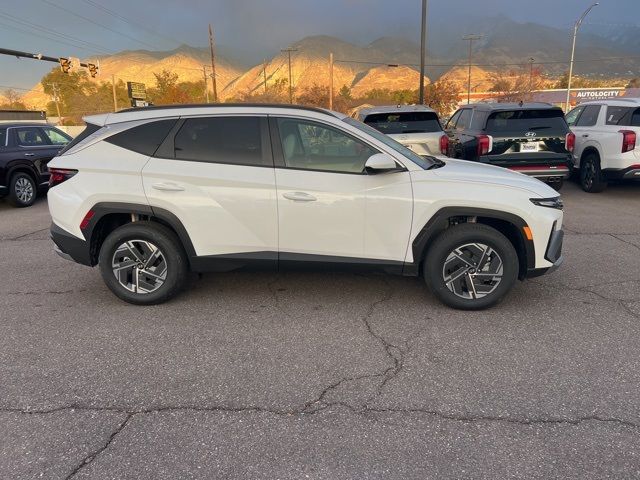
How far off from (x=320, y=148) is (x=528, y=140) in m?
5.72

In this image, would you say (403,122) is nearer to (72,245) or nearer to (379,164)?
(379,164)

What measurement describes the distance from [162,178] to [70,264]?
2481 millimetres

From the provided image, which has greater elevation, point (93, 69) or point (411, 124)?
point (93, 69)

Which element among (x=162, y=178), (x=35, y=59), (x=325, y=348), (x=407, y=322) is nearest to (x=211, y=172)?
(x=162, y=178)

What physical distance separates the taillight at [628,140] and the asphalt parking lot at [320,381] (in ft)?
15.5

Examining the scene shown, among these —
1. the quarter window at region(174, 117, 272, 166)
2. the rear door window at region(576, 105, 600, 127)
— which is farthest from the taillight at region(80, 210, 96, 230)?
the rear door window at region(576, 105, 600, 127)

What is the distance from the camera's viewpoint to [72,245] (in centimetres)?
435

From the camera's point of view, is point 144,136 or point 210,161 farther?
point 144,136

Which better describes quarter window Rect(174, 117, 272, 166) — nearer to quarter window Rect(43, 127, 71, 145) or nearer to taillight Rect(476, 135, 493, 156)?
taillight Rect(476, 135, 493, 156)

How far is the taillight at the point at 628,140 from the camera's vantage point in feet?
28.4

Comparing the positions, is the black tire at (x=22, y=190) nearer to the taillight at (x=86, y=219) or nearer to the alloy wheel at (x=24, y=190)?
the alloy wheel at (x=24, y=190)

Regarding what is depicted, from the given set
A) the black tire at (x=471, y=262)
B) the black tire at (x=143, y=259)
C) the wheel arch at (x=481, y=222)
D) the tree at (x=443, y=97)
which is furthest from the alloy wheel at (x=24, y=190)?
the tree at (x=443, y=97)

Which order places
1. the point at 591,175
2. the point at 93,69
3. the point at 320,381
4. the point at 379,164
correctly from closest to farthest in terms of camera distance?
1. the point at 320,381
2. the point at 379,164
3. the point at 591,175
4. the point at 93,69

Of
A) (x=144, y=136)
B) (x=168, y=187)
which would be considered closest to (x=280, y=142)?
(x=168, y=187)
